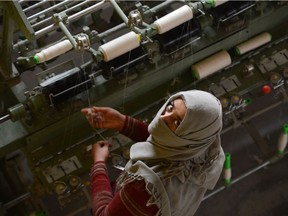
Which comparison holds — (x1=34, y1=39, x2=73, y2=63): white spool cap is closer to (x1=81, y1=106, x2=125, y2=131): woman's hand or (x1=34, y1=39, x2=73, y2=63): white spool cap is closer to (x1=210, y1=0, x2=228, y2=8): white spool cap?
(x1=81, y1=106, x2=125, y2=131): woman's hand

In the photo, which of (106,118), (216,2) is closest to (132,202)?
(106,118)

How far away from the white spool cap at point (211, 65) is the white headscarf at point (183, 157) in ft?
2.79

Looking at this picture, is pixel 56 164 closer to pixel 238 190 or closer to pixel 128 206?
pixel 128 206

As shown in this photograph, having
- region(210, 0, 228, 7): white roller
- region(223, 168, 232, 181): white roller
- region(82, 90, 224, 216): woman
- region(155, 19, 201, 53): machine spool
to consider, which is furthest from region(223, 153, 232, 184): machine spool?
region(82, 90, 224, 216): woman

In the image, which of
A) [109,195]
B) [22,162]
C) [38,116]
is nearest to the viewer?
[109,195]

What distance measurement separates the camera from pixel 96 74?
2.37 metres

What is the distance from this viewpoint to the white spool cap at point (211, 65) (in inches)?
99.9

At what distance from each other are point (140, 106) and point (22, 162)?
0.89m

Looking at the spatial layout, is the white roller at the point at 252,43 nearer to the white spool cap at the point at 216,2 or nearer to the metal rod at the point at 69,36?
the white spool cap at the point at 216,2

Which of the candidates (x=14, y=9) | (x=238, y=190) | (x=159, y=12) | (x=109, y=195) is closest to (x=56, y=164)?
(x=109, y=195)

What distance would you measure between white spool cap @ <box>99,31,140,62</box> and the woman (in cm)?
61

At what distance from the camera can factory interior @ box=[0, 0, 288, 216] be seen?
2.26m

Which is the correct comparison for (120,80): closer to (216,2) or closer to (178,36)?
(178,36)

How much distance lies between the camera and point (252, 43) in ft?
8.63
